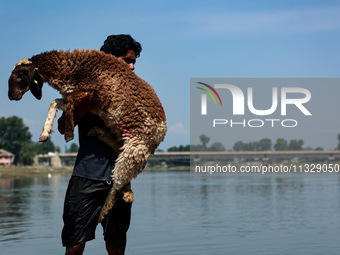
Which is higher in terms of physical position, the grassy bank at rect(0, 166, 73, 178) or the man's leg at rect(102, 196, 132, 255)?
the man's leg at rect(102, 196, 132, 255)

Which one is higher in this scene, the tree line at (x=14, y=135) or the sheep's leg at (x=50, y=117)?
the tree line at (x=14, y=135)

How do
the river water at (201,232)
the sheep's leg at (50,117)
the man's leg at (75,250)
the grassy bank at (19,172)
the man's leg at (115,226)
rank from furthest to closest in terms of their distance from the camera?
1. the grassy bank at (19,172)
2. the river water at (201,232)
3. the man's leg at (115,226)
4. the man's leg at (75,250)
5. the sheep's leg at (50,117)

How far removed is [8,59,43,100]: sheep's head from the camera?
3105mm

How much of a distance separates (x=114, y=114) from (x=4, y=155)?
4421 inches

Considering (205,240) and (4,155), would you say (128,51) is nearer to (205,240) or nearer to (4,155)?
(205,240)

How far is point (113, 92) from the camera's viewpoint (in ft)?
10.3


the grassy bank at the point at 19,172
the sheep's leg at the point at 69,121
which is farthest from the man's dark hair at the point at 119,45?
the grassy bank at the point at 19,172

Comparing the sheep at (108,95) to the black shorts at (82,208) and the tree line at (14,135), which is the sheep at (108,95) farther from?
the tree line at (14,135)

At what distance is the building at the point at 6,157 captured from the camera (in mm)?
110438

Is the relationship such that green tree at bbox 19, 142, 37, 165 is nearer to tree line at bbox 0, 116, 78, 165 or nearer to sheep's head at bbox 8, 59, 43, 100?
tree line at bbox 0, 116, 78, 165

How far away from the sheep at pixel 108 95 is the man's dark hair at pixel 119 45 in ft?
0.84

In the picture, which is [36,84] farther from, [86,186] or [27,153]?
[27,153]

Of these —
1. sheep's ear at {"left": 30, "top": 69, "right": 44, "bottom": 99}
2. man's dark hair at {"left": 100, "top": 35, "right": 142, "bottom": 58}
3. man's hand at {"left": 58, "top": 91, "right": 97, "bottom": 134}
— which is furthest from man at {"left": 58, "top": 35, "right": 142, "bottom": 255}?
man's dark hair at {"left": 100, "top": 35, "right": 142, "bottom": 58}

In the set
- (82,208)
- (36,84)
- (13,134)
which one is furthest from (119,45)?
(13,134)
